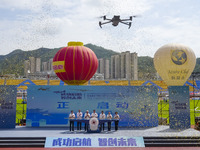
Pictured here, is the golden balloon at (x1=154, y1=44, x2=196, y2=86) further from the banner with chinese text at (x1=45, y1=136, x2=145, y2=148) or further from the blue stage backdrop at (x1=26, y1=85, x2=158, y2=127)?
the banner with chinese text at (x1=45, y1=136, x2=145, y2=148)

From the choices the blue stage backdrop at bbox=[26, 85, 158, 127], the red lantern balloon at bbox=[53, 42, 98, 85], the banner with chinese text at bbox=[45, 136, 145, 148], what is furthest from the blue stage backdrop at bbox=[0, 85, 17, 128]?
the banner with chinese text at bbox=[45, 136, 145, 148]

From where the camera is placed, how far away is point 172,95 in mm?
18125

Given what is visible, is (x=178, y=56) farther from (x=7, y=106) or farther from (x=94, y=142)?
(x=7, y=106)

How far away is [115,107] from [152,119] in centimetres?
314

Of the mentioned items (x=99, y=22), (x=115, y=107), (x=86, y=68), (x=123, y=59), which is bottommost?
(x=115, y=107)

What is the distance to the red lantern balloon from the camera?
19703mm

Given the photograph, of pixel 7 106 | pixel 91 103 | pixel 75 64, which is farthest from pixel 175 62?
pixel 7 106

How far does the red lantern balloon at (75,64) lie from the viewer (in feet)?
64.6

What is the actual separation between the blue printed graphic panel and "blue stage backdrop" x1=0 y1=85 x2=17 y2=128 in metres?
12.0

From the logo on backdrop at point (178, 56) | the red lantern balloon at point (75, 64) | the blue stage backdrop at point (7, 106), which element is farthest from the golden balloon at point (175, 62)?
the blue stage backdrop at point (7, 106)

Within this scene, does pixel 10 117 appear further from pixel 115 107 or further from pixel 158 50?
pixel 158 50

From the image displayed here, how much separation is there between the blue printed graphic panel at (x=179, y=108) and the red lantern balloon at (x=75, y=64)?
697 centimetres

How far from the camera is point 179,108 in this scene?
18.0 meters

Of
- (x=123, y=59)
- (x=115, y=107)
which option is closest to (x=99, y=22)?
(x=115, y=107)
